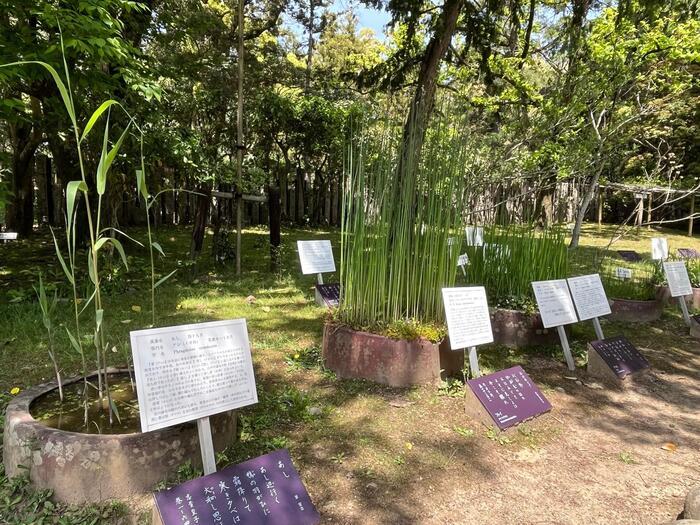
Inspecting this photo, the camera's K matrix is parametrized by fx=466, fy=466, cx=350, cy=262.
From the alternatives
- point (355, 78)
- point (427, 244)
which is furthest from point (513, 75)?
point (427, 244)

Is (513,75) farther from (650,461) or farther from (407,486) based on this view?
(407,486)

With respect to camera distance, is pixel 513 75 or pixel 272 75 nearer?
pixel 513 75

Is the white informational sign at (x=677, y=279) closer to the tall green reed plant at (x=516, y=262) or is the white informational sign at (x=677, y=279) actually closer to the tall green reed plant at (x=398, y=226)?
the tall green reed plant at (x=516, y=262)

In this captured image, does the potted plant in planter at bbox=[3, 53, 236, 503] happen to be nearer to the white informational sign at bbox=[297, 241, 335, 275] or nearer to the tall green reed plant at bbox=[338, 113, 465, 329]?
the tall green reed plant at bbox=[338, 113, 465, 329]

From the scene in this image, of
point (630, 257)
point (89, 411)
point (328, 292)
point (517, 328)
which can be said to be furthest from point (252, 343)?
point (630, 257)

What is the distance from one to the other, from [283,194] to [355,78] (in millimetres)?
6216

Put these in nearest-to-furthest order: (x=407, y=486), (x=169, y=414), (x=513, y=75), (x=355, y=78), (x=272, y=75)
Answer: (x=169, y=414) → (x=407, y=486) → (x=355, y=78) → (x=513, y=75) → (x=272, y=75)

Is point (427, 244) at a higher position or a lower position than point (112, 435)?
higher

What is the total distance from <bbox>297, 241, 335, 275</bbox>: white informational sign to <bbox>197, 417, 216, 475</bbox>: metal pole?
9.27 ft

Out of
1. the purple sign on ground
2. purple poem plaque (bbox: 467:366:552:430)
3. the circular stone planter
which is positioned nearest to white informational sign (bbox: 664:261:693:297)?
purple poem plaque (bbox: 467:366:552:430)

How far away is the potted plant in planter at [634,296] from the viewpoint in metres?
4.54

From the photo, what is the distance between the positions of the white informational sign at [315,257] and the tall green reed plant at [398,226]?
154cm

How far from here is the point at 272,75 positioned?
10.7 m

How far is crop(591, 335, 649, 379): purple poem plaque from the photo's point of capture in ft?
10.2
